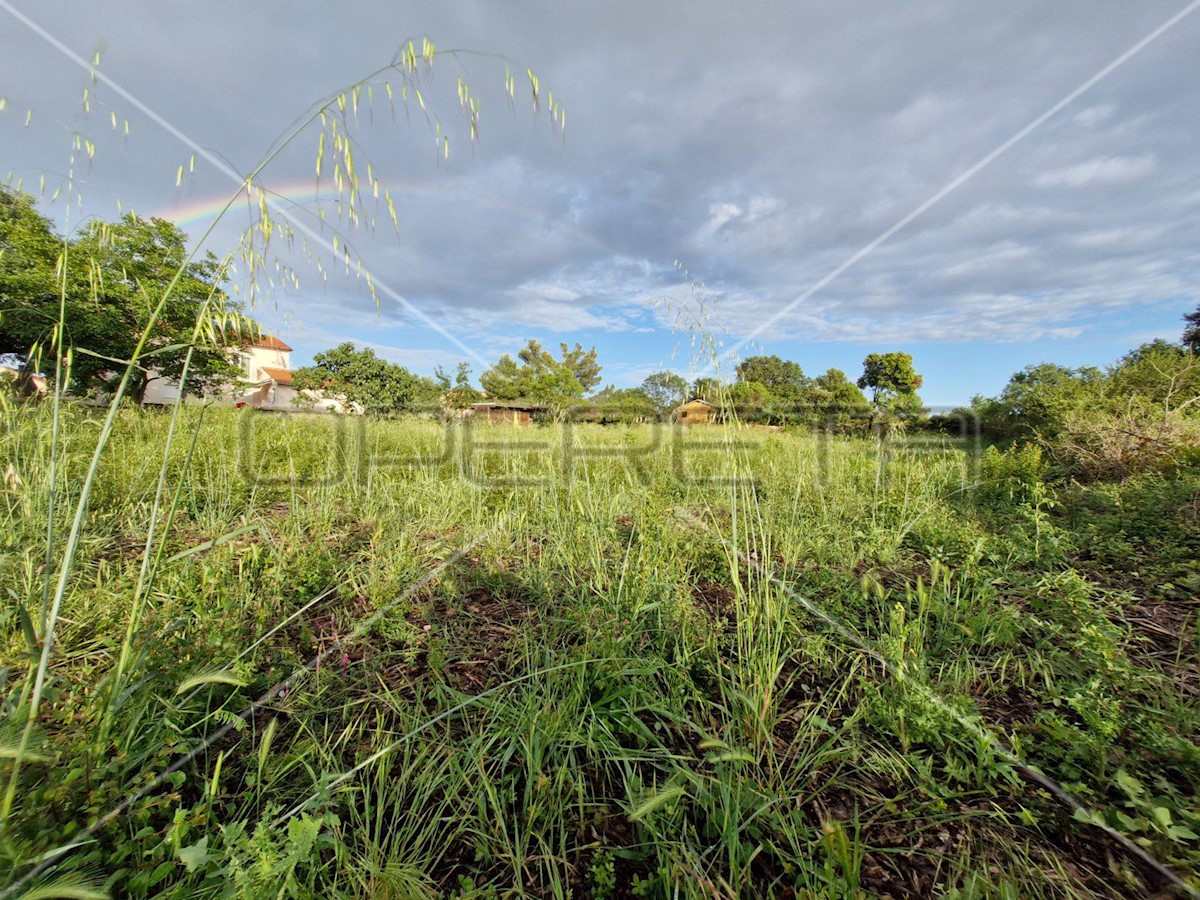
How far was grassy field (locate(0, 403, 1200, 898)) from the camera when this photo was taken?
36.3 inches

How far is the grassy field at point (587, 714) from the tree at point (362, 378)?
25.3 m

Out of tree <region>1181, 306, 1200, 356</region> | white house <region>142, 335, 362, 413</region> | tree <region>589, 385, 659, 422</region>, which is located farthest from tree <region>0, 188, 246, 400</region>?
tree <region>1181, 306, 1200, 356</region>

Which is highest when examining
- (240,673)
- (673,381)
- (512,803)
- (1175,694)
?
(673,381)

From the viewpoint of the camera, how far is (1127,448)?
12.7ft

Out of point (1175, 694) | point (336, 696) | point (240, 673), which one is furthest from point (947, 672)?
point (240, 673)

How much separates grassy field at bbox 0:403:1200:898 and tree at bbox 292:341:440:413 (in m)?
25.3

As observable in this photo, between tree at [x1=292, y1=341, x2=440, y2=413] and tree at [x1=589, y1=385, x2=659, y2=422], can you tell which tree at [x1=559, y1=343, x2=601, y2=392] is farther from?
tree at [x1=589, y1=385, x2=659, y2=422]

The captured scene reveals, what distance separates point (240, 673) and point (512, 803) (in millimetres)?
924

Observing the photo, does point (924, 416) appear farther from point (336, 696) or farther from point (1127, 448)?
point (336, 696)

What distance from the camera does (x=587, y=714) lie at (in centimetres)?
137

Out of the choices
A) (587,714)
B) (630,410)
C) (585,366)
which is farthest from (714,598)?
(585,366)

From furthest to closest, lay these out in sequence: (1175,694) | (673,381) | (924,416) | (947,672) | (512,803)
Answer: (924,416), (673,381), (947,672), (1175,694), (512,803)

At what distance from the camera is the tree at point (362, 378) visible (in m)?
26.1

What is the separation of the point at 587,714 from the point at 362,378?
30.7 metres
